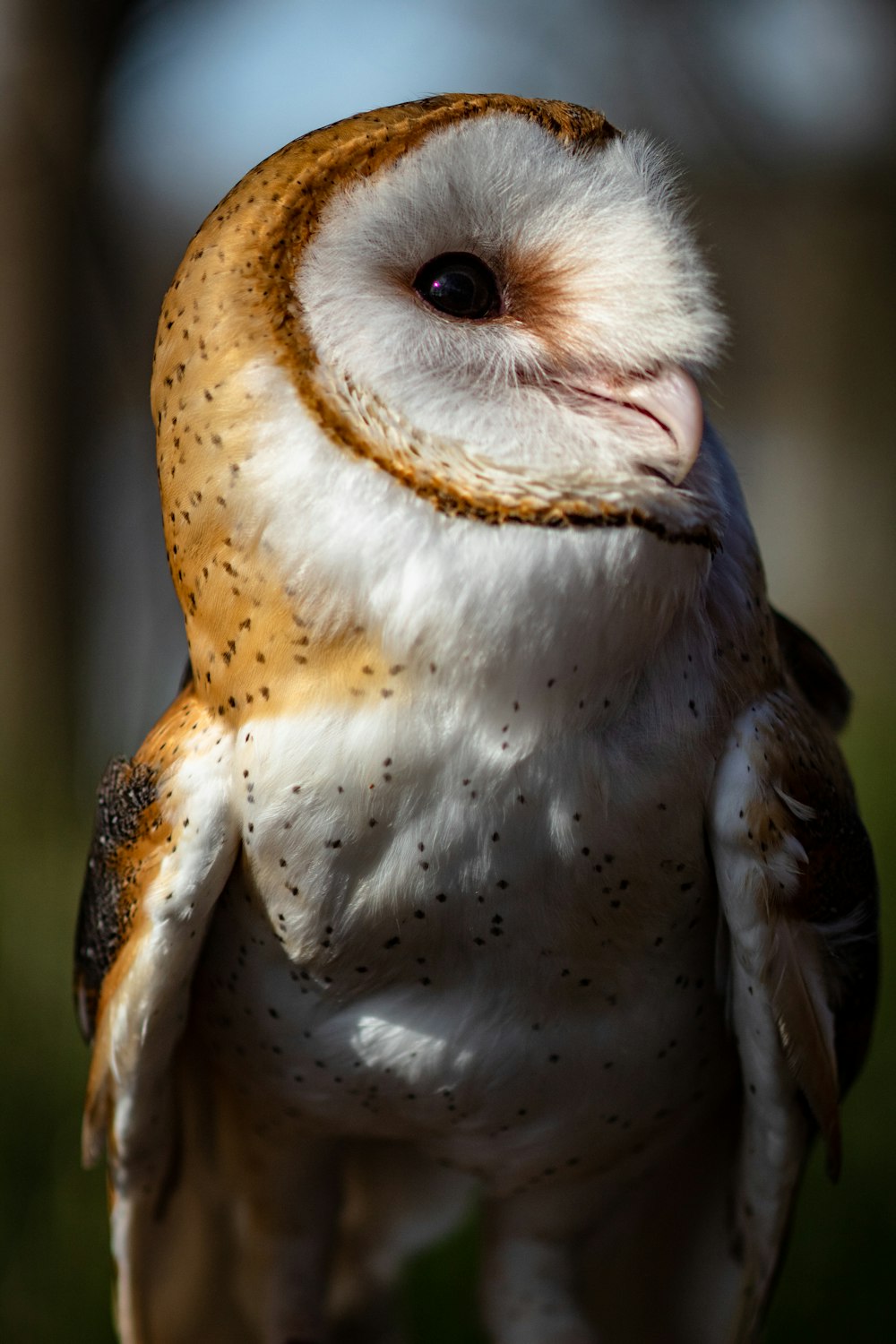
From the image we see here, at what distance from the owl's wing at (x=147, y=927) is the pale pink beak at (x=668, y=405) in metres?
0.38

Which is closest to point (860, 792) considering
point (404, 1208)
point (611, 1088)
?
point (404, 1208)

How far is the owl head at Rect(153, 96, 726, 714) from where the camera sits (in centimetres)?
77

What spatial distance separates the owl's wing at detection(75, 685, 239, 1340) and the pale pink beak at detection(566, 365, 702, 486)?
1.24 feet

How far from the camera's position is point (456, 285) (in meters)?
0.82

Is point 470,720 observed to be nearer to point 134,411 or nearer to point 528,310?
point 528,310

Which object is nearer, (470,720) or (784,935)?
(470,720)

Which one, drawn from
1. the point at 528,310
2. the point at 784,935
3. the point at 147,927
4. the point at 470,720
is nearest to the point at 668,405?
the point at 528,310

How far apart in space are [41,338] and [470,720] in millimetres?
2587

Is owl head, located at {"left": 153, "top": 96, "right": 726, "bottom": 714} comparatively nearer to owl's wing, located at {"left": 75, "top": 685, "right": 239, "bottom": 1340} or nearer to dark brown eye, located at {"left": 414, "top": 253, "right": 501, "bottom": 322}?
dark brown eye, located at {"left": 414, "top": 253, "right": 501, "bottom": 322}

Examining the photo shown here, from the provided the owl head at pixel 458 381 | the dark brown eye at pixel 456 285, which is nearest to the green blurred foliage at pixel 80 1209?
the owl head at pixel 458 381

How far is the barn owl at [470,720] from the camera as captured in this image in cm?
78

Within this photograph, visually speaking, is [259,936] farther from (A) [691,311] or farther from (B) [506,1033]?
(A) [691,311]

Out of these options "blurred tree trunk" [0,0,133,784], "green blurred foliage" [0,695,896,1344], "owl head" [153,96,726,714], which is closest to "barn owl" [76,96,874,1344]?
"owl head" [153,96,726,714]

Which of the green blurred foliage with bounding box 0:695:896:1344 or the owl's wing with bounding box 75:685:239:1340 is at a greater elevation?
the owl's wing with bounding box 75:685:239:1340
